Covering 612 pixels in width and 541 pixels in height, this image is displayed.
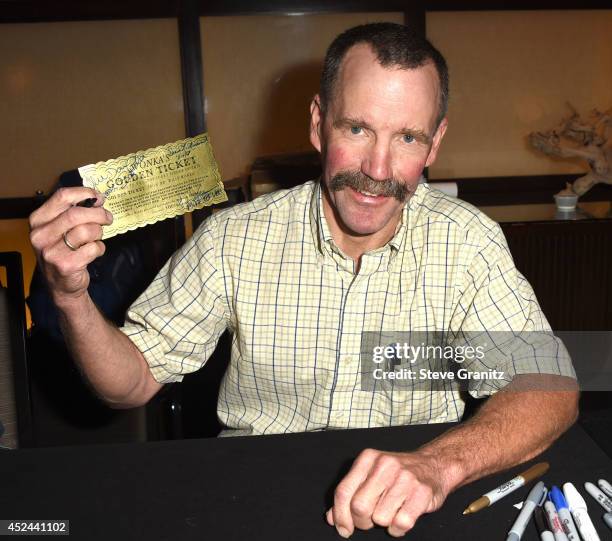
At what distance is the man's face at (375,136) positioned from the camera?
1.23m

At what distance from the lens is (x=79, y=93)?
349cm

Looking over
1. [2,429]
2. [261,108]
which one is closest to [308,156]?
[261,108]

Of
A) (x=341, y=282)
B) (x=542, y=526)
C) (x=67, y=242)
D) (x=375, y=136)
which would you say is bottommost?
(x=542, y=526)

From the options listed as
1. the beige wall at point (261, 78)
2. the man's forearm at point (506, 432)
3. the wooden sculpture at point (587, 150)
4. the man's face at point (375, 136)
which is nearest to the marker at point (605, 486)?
the man's forearm at point (506, 432)

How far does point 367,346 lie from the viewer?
1296 millimetres

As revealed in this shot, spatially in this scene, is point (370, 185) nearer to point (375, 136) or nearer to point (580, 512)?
point (375, 136)

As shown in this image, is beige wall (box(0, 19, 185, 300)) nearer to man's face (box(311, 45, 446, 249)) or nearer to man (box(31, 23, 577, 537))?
man (box(31, 23, 577, 537))

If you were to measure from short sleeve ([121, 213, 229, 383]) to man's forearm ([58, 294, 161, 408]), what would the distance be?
0.11 feet

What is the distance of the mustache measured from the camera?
49.3 inches

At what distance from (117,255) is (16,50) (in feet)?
7.29

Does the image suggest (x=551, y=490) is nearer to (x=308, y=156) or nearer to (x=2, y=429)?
(x=2, y=429)

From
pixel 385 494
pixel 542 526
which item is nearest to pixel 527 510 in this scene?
pixel 542 526

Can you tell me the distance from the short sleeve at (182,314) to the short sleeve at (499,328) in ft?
1.51

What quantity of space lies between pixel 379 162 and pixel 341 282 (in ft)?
0.78
